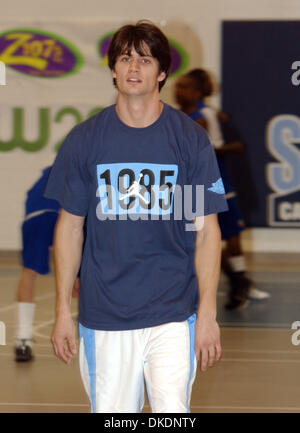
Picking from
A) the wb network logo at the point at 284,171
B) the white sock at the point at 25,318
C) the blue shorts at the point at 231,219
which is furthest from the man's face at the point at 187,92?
the wb network logo at the point at 284,171

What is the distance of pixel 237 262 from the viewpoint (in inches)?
295

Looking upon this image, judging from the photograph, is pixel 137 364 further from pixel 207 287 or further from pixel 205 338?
pixel 207 287

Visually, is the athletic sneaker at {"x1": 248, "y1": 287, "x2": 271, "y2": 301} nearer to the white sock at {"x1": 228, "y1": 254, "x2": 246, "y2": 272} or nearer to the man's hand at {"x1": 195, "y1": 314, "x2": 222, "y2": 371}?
the white sock at {"x1": 228, "y1": 254, "x2": 246, "y2": 272}

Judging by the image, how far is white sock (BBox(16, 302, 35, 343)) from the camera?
5852mm

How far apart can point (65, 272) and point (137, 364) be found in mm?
420

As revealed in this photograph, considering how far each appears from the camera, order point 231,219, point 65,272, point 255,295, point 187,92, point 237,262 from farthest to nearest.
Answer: point 255,295 < point 237,262 < point 231,219 < point 187,92 < point 65,272

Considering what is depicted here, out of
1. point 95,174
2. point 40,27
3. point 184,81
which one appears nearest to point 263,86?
point 40,27

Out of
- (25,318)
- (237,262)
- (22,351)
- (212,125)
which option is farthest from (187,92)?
(22,351)

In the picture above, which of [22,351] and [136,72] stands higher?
[136,72]

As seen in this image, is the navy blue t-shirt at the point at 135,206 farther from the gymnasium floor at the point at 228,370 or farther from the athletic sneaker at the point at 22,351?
the athletic sneaker at the point at 22,351

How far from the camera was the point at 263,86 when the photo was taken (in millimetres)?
10602

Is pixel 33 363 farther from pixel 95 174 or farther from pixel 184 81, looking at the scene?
pixel 95 174

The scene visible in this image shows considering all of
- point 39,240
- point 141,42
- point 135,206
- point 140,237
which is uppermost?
point 141,42
